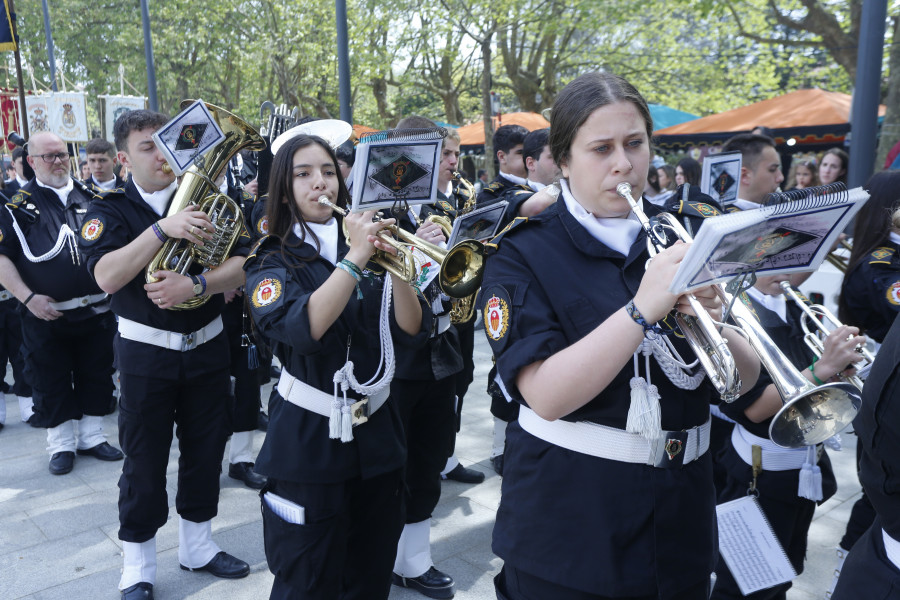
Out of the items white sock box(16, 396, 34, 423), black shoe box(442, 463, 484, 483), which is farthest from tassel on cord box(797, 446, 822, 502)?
white sock box(16, 396, 34, 423)

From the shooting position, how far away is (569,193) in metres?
1.95

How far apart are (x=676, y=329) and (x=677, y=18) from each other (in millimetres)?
23034

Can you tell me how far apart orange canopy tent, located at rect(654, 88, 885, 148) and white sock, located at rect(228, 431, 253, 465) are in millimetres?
7126

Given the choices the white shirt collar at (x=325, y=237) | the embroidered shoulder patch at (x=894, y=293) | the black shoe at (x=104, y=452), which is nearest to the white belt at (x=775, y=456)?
the embroidered shoulder patch at (x=894, y=293)

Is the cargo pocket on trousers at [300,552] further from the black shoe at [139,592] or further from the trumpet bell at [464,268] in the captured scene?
the black shoe at [139,592]

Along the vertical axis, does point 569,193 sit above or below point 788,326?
above

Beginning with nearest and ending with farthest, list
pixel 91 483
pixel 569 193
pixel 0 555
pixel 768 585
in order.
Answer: pixel 569 193, pixel 768 585, pixel 0 555, pixel 91 483

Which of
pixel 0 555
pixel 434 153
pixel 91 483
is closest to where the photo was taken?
pixel 434 153

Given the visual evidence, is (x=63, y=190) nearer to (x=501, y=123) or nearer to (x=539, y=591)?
(x=539, y=591)

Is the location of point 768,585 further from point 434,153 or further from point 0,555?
point 0,555

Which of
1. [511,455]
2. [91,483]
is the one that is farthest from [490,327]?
[91,483]

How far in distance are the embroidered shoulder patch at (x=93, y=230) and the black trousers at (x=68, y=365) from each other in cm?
229

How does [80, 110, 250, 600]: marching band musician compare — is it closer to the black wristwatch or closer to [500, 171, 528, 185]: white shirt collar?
the black wristwatch

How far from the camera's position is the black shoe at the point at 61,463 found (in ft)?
17.5
